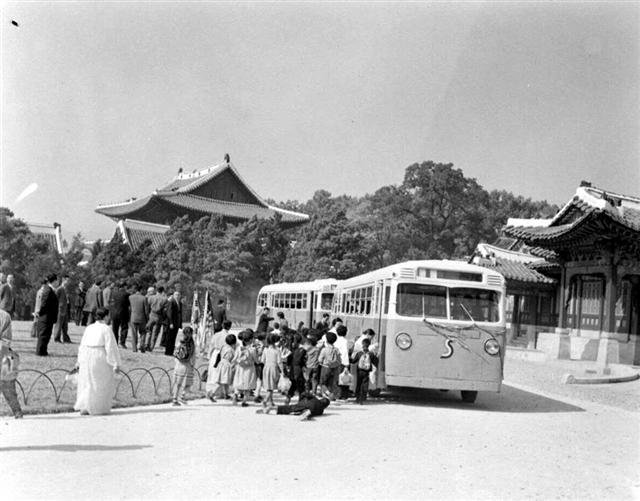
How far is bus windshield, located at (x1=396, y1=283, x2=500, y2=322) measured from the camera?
518 inches

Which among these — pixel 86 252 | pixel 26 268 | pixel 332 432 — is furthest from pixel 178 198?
pixel 332 432

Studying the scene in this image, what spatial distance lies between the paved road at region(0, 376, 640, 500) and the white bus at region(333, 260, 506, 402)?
0.94m

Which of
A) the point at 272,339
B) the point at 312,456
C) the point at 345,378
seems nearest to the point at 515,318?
the point at 345,378

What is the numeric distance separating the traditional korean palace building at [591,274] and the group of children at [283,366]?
14017mm

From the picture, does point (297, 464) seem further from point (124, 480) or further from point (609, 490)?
point (609, 490)

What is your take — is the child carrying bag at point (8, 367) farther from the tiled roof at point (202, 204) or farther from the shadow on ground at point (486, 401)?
the tiled roof at point (202, 204)

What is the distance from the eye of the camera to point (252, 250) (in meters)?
42.7

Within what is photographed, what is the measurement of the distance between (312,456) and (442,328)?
5.50m

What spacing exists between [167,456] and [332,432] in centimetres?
278

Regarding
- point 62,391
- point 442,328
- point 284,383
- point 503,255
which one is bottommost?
point 62,391

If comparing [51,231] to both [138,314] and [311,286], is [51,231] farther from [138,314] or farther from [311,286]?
[138,314]

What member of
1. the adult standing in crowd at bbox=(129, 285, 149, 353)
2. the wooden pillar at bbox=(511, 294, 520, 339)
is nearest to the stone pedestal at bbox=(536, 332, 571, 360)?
the wooden pillar at bbox=(511, 294, 520, 339)

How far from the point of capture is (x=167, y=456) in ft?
25.0

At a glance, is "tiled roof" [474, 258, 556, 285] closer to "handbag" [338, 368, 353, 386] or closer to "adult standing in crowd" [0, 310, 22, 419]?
"handbag" [338, 368, 353, 386]
